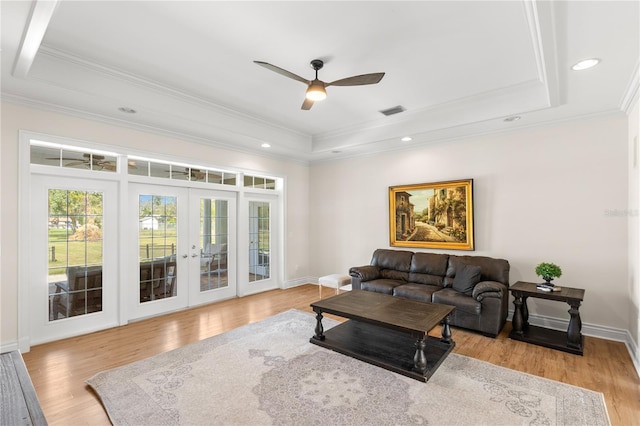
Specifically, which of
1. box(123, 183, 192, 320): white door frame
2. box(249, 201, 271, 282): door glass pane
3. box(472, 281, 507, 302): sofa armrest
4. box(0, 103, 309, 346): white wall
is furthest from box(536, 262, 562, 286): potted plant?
box(123, 183, 192, 320): white door frame

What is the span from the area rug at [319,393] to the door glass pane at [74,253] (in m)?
1.61

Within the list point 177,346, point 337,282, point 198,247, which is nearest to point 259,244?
point 198,247

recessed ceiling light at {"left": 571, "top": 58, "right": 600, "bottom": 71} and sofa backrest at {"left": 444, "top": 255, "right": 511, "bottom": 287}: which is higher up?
recessed ceiling light at {"left": 571, "top": 58, "right": 600, "bottom": 71}

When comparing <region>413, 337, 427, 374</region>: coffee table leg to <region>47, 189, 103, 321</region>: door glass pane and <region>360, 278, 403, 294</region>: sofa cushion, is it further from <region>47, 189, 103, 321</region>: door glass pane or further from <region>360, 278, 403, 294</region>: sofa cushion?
<region>47, 189, 103, 321</region>: door glass pane

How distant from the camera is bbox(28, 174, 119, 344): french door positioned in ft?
12.3

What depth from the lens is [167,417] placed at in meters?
2.34

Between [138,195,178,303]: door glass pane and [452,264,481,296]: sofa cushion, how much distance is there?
14.2 ft

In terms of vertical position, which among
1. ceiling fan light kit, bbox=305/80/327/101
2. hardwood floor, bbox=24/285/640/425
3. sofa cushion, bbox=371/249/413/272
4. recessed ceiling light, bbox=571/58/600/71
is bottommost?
hardwood floor, bbox=24/285/640/425

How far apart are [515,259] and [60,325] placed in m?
6.13

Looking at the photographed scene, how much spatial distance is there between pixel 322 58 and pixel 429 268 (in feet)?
11.4

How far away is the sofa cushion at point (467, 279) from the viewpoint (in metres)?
4.24

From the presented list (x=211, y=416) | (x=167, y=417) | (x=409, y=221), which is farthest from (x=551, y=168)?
(x=167, y=417)

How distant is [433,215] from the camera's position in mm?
5273

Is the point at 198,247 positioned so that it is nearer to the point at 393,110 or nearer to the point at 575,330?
the point at 393,110
